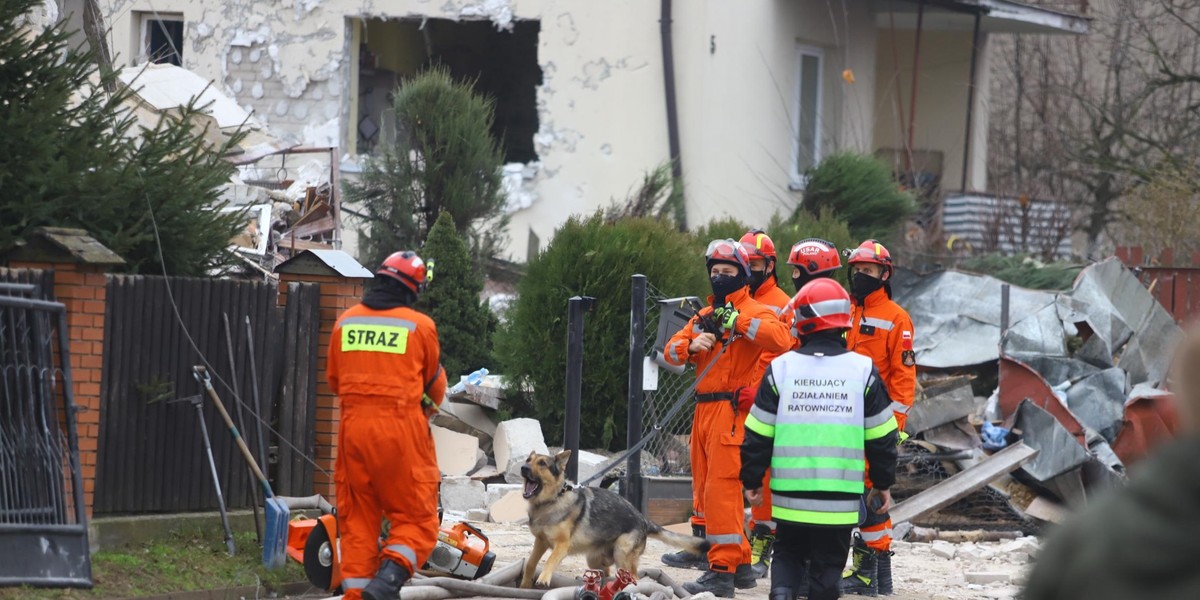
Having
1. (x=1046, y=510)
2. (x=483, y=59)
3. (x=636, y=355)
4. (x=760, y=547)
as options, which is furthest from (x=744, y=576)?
(x=483, y=59)

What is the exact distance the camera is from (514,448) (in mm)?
11742

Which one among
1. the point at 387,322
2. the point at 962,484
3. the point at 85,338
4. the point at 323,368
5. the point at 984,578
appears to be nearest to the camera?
the point at 387,322

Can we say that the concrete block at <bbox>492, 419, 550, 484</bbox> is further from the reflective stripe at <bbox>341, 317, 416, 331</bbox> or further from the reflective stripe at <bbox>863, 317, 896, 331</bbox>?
the reflective stripe at <bbox>341, 317, 416, 331</bbox>

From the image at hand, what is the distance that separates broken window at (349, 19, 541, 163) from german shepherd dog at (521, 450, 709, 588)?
40.8 ft

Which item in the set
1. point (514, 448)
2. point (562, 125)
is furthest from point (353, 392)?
point (562, 125)

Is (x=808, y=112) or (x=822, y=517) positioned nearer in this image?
(x=822, y=517)

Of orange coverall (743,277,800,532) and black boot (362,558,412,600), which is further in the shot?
orange coverall (743,277,800,532)

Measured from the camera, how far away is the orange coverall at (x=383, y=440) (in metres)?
6.78

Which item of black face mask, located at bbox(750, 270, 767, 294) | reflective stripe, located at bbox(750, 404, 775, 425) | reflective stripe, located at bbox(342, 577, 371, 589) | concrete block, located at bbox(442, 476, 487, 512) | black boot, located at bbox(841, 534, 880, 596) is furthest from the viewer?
concrete block, located at bbox(442, 476, 487, 512)

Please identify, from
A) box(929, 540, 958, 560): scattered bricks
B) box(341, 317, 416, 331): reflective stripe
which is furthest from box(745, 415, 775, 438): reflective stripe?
box(929, 540, 958, 560): scattered bricks

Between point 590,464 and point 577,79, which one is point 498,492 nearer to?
point 590,464

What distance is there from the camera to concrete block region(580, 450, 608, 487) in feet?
35.6

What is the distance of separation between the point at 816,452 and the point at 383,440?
196cm

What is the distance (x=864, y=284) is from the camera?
8.77 meters
